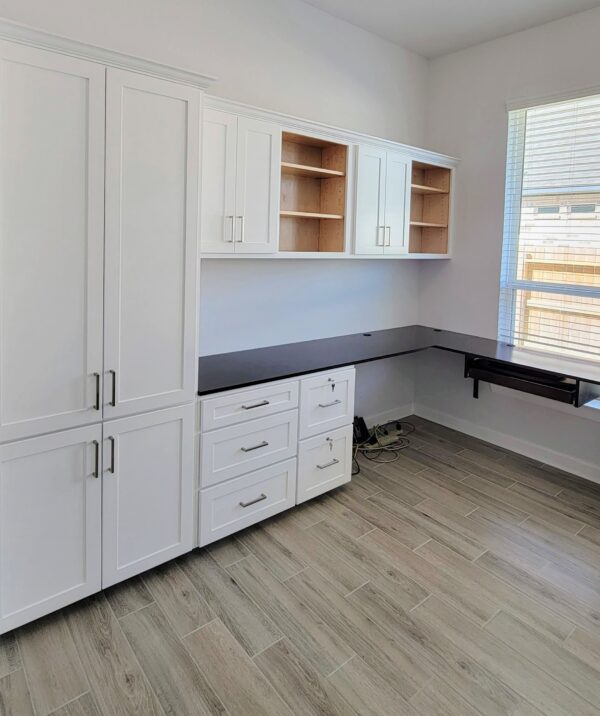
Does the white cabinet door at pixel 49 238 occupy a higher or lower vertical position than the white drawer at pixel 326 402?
higher

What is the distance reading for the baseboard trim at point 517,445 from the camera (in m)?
3.49

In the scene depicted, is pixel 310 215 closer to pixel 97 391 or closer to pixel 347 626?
pixel 97 391

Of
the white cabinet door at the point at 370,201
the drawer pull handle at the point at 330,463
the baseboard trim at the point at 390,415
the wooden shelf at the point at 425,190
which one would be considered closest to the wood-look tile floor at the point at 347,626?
the drawer pull handle at the point at 330,463

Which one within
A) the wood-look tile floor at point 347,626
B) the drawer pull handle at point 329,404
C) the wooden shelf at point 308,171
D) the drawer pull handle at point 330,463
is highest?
the wooden shelf at point 308,171

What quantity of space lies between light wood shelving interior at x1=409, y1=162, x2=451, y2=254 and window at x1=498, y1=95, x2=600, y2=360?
18.8 inches

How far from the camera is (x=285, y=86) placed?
3164mm

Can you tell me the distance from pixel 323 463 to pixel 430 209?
7.60ft

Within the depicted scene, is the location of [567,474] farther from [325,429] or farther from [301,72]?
[301,72]

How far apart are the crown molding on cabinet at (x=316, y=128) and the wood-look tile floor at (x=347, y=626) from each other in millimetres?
2151

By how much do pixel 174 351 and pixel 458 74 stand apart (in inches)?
126

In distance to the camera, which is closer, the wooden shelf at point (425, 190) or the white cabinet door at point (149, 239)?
the white cabinet door at point (149, 239)

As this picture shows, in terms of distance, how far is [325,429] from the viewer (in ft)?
9.88

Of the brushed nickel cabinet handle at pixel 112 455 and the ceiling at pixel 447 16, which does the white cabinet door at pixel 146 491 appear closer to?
the brushed nickel cabinet handle at pixel 112 455

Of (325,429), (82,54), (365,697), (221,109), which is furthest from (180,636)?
(221,109)
